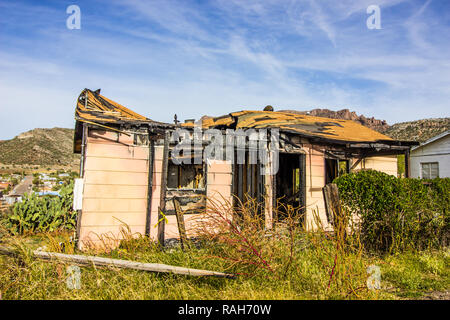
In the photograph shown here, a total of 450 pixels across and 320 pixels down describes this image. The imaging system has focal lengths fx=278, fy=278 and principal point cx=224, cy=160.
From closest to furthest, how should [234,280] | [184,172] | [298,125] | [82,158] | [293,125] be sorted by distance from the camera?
[234,280]
[82,158]
[184,172]
[293,125]
[298,125]

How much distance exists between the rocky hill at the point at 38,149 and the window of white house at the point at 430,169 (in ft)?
127

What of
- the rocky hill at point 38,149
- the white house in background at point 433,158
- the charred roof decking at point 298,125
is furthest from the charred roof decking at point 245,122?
the rocky hill at point 38,149

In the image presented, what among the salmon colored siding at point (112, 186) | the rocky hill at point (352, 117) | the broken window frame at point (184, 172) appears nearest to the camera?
the salmon colored siding at point (112, 186)

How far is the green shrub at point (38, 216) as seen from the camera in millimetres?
8648

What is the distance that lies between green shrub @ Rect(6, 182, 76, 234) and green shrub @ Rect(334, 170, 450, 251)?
7.89 metres

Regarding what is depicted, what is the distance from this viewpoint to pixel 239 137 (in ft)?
24.1

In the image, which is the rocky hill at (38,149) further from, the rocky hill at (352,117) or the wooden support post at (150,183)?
the rocky hill at (352,117)

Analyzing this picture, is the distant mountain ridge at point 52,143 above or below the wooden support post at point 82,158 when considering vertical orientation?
above

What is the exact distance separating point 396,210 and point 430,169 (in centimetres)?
1561

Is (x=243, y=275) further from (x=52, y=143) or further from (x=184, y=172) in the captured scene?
(x=52, y=143)

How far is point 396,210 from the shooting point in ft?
18.1

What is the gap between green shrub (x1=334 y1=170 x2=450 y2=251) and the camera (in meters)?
5.54

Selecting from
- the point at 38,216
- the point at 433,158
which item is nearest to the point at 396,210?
the point at 38,216

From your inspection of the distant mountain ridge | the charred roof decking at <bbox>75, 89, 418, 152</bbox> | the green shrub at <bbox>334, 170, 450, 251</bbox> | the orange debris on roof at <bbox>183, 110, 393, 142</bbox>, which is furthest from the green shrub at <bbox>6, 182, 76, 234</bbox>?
the distant mountain ridge
